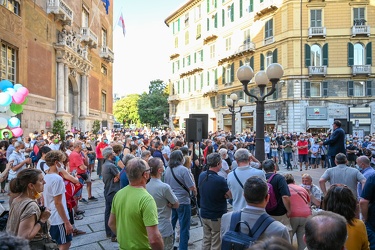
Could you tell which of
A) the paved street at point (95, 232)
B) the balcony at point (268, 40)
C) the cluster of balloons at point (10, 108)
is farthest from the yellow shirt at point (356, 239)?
the balcony at point (268, 40)

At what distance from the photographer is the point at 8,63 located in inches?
665

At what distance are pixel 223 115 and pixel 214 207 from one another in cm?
3468

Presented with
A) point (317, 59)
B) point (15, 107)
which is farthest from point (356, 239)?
point (317, 59)

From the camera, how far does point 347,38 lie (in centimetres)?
2945

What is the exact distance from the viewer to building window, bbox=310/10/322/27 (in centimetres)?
2984

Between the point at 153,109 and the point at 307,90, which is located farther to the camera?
the point at 153,109

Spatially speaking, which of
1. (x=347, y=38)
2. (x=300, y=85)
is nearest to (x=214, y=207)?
(x=300, y=85)

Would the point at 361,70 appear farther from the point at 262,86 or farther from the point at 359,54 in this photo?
the point at 262,86

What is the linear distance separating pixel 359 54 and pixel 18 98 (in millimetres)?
29148

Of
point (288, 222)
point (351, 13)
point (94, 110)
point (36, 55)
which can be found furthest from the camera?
point (94, 110)

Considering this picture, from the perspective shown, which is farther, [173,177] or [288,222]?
[173,177]

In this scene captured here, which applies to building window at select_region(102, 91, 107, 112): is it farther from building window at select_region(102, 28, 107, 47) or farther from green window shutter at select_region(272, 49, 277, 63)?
green window shutter at select_region(272, 49, 277, 63)

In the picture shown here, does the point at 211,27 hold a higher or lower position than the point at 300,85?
higher

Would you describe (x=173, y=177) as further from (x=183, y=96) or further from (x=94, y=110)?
(x=183, y=96)
